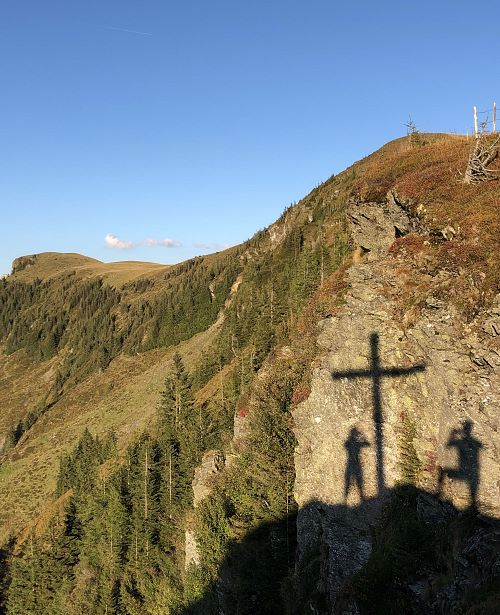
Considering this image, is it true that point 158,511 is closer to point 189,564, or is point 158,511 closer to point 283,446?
point 189,564

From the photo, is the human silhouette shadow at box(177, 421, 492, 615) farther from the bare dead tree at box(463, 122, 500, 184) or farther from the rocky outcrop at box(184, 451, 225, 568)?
the rocky outcrop at box(184, 451, 225, 568)

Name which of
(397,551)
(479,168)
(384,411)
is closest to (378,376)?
(384,411)

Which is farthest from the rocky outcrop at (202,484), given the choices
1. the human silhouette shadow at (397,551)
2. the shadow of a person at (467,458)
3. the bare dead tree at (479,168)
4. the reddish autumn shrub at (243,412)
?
the bare dead tree at (479,168)

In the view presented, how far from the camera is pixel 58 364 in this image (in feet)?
611

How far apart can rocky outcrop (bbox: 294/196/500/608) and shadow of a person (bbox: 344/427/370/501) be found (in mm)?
58

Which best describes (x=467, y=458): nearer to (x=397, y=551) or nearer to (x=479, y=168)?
(x=397, y=551)

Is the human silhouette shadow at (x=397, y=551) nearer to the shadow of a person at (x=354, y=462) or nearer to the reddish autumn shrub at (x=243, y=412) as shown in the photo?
the shadow of a person at (x=354, y=462)

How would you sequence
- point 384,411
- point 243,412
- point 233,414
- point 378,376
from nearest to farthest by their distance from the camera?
point 384,411
point 378,376
point 243,412
point 233,414

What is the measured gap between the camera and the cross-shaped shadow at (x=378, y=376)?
22.8 metres

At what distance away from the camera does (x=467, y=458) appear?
707 inches

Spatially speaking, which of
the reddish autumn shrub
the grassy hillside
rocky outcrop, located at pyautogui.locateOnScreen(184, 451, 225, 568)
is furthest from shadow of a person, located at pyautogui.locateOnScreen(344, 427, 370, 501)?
rocky outcrop, located at pyautogui.locateOnScreen(184, 451, 225, 568)

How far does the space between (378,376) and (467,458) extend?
269 inches

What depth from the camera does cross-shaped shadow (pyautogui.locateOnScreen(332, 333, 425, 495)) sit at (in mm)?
22844

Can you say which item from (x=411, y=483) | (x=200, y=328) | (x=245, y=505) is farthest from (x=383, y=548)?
(x=200, y=328)
